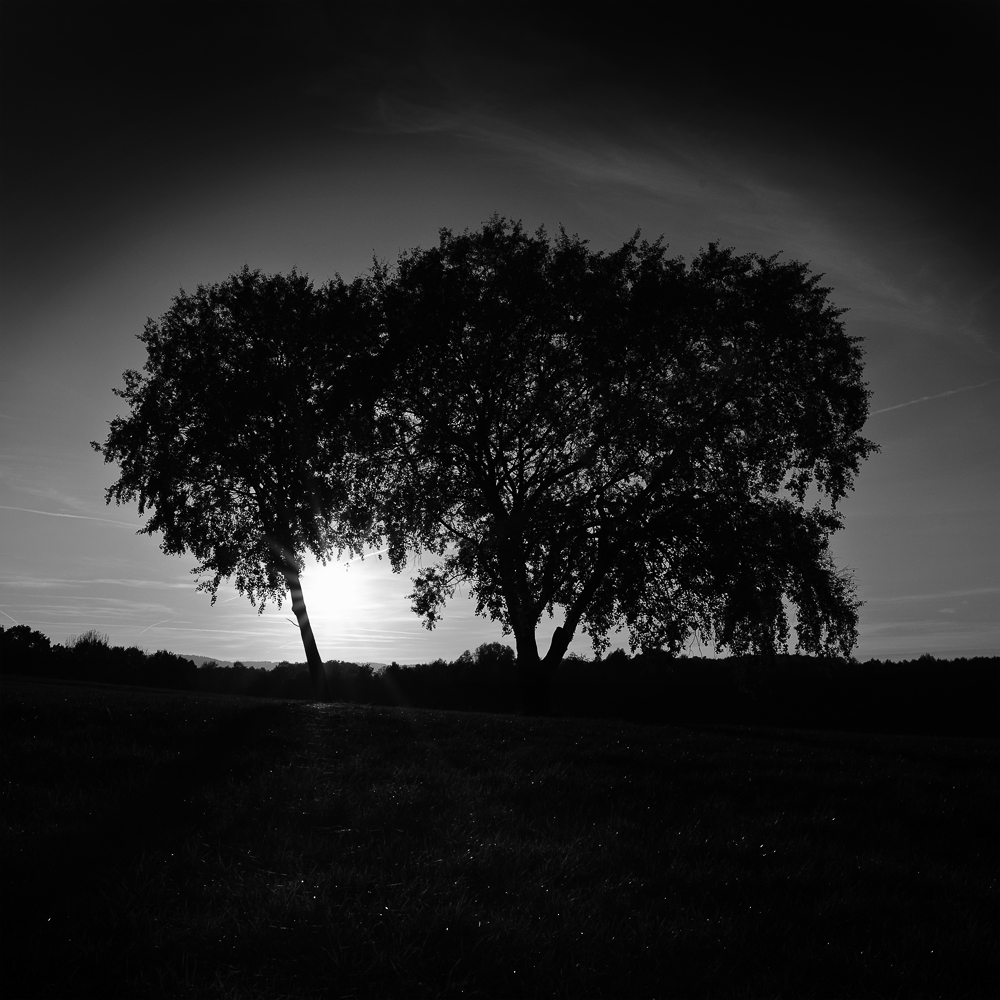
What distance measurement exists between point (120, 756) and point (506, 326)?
18095 mm

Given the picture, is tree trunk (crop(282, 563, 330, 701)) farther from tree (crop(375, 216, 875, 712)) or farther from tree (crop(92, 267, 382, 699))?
tree (crop(375, 216, 875, 712))

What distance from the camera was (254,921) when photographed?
4.28m

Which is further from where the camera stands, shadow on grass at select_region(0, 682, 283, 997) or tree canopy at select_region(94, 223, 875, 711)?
tree canopy at select_region(94, 223, 875, 711)

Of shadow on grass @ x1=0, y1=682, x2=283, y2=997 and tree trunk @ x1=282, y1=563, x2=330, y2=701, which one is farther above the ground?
tree trunk @ x1=282, y1=563, x2=330, y2=701

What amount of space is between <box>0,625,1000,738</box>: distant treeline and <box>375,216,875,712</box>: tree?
3453 mm

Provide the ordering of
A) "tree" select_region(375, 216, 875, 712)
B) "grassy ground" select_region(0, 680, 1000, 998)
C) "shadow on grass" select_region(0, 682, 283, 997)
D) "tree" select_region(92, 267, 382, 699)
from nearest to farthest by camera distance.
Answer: "shadow on grass" select_region(0, 682, 283, 997) → "grassy ground" select_region(0, 680, 1000, 998) → "tree" select_region(375, 216, 875, 712) → "tree" select_region(92, 267, 382, 699)

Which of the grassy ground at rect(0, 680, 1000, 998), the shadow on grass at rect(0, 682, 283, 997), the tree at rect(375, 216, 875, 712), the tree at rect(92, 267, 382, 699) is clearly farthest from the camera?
the tree at rect(92, 267, 382, 699)

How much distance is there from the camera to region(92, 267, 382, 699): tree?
2761 cm

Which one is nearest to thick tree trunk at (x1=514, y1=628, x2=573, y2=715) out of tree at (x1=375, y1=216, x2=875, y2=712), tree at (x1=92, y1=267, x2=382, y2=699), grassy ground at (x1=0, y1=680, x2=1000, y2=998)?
Answer: tree at (x1=375, y1=216, x2=875, y2=712)

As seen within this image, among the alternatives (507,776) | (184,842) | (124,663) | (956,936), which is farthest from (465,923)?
(124,663)

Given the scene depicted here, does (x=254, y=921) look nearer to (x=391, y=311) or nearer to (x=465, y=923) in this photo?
(x=465, y=923)

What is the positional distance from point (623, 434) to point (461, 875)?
58.5ft

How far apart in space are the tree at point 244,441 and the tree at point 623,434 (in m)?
4.69

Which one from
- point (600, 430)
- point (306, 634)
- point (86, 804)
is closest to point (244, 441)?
point (306, 634)
